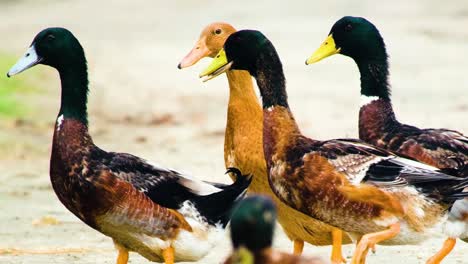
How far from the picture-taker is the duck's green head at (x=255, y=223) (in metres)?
6.25

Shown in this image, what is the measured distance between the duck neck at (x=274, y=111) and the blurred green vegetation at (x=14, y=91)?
349 inches

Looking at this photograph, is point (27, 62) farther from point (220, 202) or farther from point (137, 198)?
point (220, 202)

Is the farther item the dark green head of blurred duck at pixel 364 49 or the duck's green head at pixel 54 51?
the dark green head of blurred duck at pixel 364 49

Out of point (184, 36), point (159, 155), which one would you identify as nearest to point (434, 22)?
point (184, 36)

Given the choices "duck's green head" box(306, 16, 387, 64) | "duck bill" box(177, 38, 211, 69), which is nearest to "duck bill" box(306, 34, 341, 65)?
"duck's green head" box(306, 16, 387, 64)

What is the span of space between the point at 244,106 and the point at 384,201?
1.91 metres

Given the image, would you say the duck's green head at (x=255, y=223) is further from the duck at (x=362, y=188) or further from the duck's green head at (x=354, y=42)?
the duck's green head at (x=354, y=42)

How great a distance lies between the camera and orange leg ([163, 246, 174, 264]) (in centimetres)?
937

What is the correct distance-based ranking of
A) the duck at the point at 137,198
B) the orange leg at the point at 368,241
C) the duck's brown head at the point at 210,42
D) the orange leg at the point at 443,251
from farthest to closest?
the duck's brown head at the point at 210,42
the orange leg at the point at 443,251
the duck at the point at 137,198
the orange leg at the point at 368,241

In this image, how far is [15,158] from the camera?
16.0 m

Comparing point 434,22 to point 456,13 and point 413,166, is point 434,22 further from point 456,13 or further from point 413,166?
point 413,166

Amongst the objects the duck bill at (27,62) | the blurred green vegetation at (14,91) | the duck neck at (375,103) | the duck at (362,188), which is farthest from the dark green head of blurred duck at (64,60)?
the blurred green vegetation at (14,91)

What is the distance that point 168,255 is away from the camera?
369 inches

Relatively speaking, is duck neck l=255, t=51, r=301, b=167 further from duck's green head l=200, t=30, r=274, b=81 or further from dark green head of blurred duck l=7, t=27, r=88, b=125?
dark green head of blurred duck l=7, t=27, r=88, b=125
